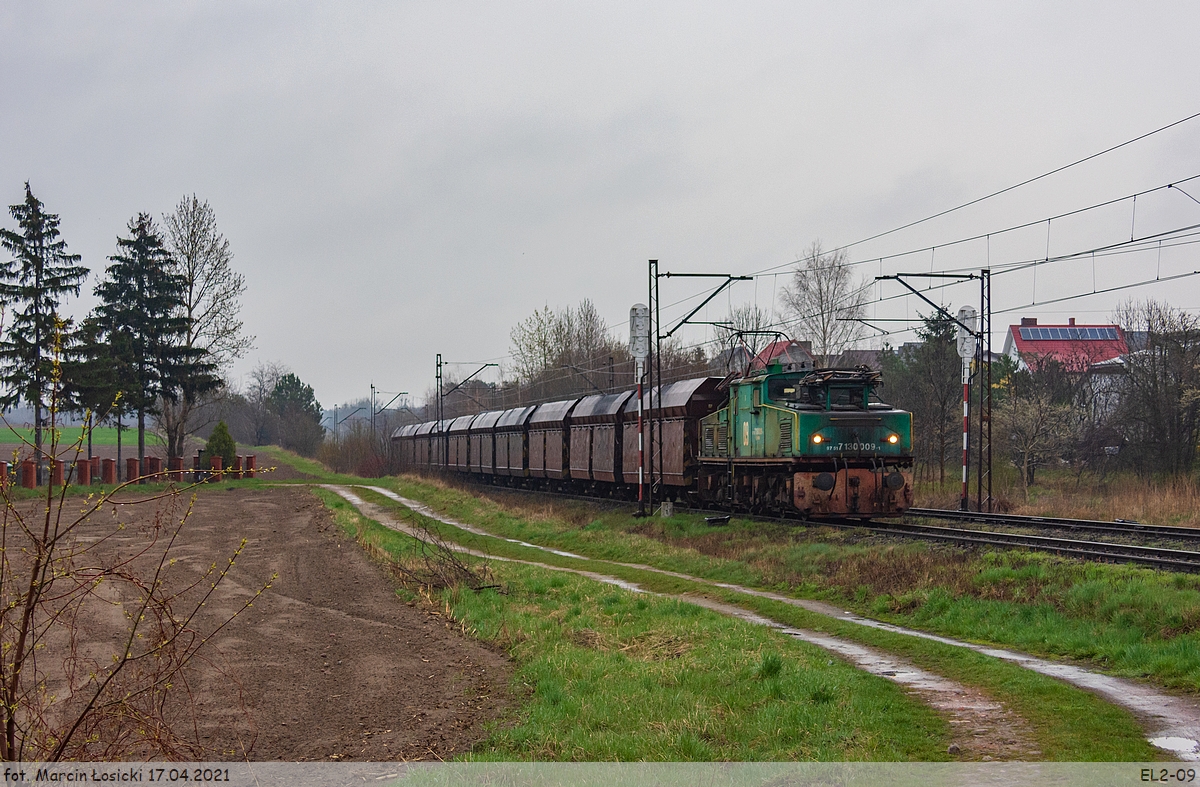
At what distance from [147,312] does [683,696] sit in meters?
48.7

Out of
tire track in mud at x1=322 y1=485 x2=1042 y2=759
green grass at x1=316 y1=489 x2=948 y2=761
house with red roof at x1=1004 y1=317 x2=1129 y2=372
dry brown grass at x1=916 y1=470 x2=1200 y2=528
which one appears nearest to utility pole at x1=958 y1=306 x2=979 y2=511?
dry brown grass at x1=916 y1=470 x2=1200 y2=528

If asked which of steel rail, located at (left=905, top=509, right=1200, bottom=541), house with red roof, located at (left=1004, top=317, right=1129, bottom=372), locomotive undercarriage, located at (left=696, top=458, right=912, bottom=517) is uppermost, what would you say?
house with red roof, located at (left=1004, top=317, right=1129, bottom=372)

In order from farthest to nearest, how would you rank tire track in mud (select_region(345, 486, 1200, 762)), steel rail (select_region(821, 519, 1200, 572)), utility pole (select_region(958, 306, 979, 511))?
utility pole (select_region(958, 306, 979, 511)) → steel rail (select_region(821, 519, 1200, 572)) → tire track in mud (select_region(345, 486, 1200, 762))

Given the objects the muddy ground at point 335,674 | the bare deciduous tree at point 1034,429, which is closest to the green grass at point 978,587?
the muddy ground at point 335,674

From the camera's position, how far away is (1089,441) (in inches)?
1900

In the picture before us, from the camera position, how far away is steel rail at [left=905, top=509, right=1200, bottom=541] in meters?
18.9

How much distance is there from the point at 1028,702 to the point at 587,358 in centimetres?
6318

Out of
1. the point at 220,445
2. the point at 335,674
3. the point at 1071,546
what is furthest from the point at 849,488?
the point at 220,445

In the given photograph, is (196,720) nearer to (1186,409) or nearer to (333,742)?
(333,742)

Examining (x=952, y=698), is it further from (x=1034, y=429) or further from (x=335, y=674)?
(x=1034, y=429)

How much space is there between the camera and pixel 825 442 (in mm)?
22312

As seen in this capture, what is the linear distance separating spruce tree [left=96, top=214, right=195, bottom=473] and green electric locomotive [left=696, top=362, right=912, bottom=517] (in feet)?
120

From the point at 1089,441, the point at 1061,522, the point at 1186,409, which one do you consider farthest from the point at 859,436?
the point at 1089,441

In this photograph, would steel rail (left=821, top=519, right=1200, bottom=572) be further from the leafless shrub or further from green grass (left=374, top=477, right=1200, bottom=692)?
the leafless shrub
